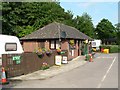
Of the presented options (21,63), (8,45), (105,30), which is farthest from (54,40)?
(105,30)

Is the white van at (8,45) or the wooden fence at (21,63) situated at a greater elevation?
the white van at (8,45)

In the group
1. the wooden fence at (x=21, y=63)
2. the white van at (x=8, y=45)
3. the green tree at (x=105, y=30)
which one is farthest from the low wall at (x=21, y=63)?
the green tree at (x=105, y=30)

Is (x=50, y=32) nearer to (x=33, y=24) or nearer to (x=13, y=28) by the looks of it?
(x=13, y=28)

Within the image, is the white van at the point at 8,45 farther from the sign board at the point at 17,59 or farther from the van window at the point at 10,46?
the sign board at the point at 17,59

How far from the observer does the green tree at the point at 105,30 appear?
11447 centimetres

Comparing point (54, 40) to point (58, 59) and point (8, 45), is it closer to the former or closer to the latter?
point (58, 59)

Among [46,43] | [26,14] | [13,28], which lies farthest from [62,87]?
[26,14]

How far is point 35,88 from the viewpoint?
1412 cm

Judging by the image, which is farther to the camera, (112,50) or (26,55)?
(112,50)

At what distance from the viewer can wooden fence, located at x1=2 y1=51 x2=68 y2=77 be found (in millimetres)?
18059

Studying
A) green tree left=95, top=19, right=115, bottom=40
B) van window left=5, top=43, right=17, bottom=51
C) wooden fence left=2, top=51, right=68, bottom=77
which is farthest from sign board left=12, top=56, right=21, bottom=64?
green tree left=95, top=19, right=115, bottom=40

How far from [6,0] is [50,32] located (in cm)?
968

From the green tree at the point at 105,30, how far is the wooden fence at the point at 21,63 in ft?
305

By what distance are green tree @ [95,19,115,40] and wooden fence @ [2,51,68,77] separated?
305ft
